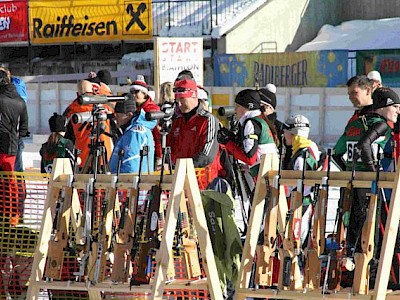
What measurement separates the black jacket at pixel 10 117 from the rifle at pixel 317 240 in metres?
4.76

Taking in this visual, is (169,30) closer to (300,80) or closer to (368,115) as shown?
(300,80)

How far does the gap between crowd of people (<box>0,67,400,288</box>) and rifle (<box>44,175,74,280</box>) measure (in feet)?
0.90

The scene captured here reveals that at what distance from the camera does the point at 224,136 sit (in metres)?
8.81

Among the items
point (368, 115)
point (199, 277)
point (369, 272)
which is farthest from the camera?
point (368, 115)

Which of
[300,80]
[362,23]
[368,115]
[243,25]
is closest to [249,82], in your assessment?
[300,80]

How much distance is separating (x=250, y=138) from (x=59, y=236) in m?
2.14

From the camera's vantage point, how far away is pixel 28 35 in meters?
30.8

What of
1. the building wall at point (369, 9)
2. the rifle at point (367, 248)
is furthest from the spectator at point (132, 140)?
the building wall at point (369, 9)

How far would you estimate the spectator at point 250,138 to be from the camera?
884 centimetres

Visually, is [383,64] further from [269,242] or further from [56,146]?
[269,242]

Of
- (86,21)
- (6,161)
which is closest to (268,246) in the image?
(6,161)

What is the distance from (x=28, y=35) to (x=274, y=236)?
81.1ft

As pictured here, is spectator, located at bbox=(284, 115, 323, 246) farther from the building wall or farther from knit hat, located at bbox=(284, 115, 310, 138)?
the building wall

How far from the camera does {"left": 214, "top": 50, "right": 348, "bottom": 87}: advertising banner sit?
25656 mm
